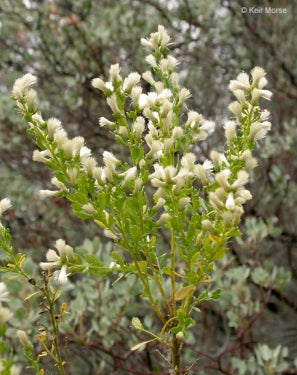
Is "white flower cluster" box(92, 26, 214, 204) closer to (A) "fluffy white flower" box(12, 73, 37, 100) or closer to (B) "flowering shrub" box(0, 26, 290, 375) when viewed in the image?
(B) "flowering shrub" box(0, 26, 290, 375)

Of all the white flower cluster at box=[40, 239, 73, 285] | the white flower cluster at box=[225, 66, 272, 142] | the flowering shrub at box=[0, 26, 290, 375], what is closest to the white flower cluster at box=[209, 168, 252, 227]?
the flowering shrub at box=[0, 26, 290, 375]

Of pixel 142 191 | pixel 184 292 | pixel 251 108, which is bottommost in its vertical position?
pixel 184 292

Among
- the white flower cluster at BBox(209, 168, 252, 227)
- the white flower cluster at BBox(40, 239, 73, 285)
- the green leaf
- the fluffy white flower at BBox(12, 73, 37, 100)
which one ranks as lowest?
the green leaf

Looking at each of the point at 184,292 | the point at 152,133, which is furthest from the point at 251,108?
the point at 184,292

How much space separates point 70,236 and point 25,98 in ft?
7.78

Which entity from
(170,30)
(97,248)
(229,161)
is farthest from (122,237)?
(170,30)

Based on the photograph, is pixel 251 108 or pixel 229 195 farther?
pixel 251 108

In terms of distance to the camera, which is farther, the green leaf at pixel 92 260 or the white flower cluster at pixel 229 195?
the green leaf at pixel 92 260

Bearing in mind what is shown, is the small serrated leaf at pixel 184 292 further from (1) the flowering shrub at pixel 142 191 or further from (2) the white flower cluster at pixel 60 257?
(2) the white flower cluster at pixel 60 257

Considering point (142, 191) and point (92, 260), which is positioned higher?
point (142, 191)

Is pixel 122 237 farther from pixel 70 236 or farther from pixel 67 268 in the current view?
pixel 70 236

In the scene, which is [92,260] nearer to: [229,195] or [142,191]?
[142,191]

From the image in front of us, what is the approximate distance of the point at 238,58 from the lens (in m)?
3.30

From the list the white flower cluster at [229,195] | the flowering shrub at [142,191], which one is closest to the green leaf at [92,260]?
the flowering shrub at [142,191]
